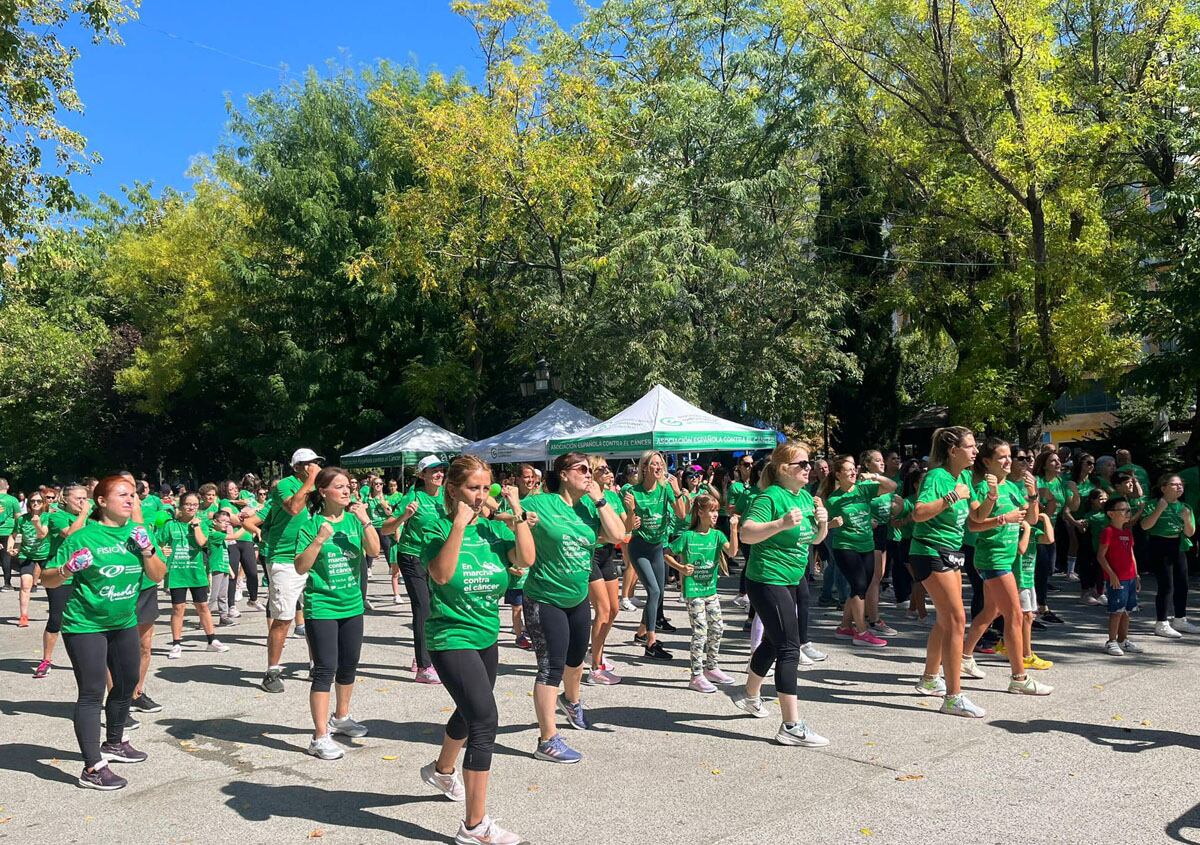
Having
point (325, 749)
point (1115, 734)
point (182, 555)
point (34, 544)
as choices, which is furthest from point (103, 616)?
point (34, 544)

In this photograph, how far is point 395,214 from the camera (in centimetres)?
2398

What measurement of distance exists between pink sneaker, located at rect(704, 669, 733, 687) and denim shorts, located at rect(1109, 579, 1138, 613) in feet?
11.6

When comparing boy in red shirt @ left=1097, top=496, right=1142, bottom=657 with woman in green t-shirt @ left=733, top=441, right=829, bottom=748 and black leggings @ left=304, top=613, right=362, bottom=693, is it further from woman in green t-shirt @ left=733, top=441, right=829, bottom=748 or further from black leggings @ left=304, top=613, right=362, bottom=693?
black leggings @ left=304, top=613, right=362, bottom=693

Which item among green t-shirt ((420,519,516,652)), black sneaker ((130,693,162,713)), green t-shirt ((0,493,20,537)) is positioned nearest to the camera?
green t-shirt ((420,519,516,652))

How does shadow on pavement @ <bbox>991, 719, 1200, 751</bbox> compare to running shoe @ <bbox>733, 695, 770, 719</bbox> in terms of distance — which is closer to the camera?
shadow on pavement @ <bbox>991, 719, 1200, 751</bbox>

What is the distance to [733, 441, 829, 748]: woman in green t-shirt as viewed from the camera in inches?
245

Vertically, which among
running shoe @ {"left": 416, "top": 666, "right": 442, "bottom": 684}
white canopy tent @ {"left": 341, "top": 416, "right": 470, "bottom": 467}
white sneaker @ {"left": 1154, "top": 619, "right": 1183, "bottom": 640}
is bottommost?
running shoe @ {"left": 416, "top": 666, "right": 442, "bottom": 684}

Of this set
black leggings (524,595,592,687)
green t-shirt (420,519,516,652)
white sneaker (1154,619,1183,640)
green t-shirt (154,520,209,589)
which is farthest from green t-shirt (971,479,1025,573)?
green t-shirt (154,520,209,589)

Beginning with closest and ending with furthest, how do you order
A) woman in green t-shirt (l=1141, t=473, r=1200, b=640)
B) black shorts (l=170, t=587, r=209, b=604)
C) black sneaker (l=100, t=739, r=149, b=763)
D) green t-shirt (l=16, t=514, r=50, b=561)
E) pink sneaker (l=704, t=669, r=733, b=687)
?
black sneaker (l=100, t=739, r=149, b=763) < pink sneaker (l=704, t=669, r=733, b=687) < woman in green t-shirt (l=1141, t=473, r=1200, b=640) < black shorts (l=170, t=587, r=209, b=604) < green t-shirt (l=16, t=514, r=50, b=561)

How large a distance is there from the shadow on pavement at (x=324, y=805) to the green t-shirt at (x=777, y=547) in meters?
2.30

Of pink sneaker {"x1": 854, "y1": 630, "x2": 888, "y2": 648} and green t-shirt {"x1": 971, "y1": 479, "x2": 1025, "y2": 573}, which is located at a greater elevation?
green t-shirt {"x1": 971, "y1": 479, "x2": 1025, "y2": 573}

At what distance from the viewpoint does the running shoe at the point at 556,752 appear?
19.8 feet

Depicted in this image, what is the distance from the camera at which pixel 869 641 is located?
9.70 metres

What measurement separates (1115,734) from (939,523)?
5.38 feet
